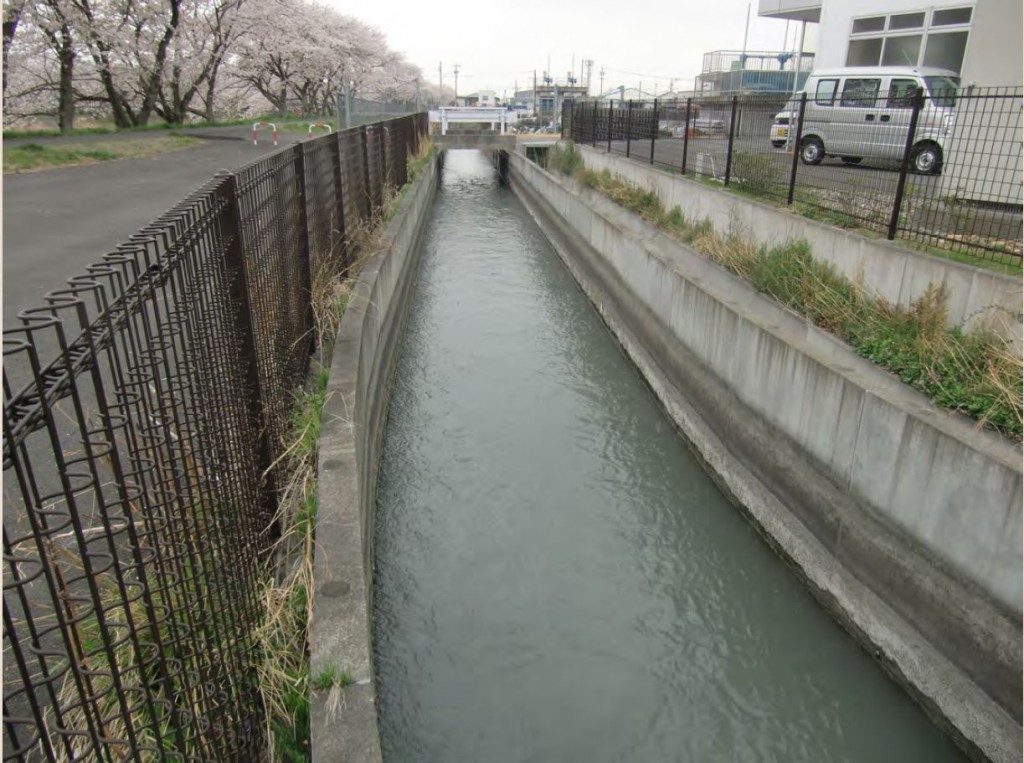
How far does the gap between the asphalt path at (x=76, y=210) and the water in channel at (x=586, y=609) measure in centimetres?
356

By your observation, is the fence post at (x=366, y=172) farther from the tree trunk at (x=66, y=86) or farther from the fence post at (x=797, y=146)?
the tree trunk at (x=66, y=86)

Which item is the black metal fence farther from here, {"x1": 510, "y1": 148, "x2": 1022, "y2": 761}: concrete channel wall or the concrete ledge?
the concrete ledge

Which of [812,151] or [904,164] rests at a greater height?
[904,164]

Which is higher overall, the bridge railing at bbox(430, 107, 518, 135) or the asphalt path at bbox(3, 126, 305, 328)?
the bridge railing at bbox(430, 107, 518, 135)

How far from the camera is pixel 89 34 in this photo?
81.3 feet

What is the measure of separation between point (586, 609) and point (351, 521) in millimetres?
2028

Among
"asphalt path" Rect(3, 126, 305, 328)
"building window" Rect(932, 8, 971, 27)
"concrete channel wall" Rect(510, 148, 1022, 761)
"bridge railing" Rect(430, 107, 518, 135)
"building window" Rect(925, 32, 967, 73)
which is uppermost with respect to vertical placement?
"building window" Rect(932, 8, 971, 27)

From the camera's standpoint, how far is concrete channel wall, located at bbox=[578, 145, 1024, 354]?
5156mm

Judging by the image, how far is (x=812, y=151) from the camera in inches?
529

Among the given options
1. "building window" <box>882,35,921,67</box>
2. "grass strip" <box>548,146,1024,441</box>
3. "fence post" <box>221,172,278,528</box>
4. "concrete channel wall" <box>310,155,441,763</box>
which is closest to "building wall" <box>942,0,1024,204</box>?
"grass strip" <box>548,146,1024,441</box>

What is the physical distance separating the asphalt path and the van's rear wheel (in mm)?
10406

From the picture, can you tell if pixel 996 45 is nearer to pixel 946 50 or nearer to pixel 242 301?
pixel 946 50

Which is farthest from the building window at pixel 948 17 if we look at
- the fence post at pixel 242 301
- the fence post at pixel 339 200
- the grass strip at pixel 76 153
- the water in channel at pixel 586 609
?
the grass strip at pixel 76 153

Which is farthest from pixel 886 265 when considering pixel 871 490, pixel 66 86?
pixel 66 86
